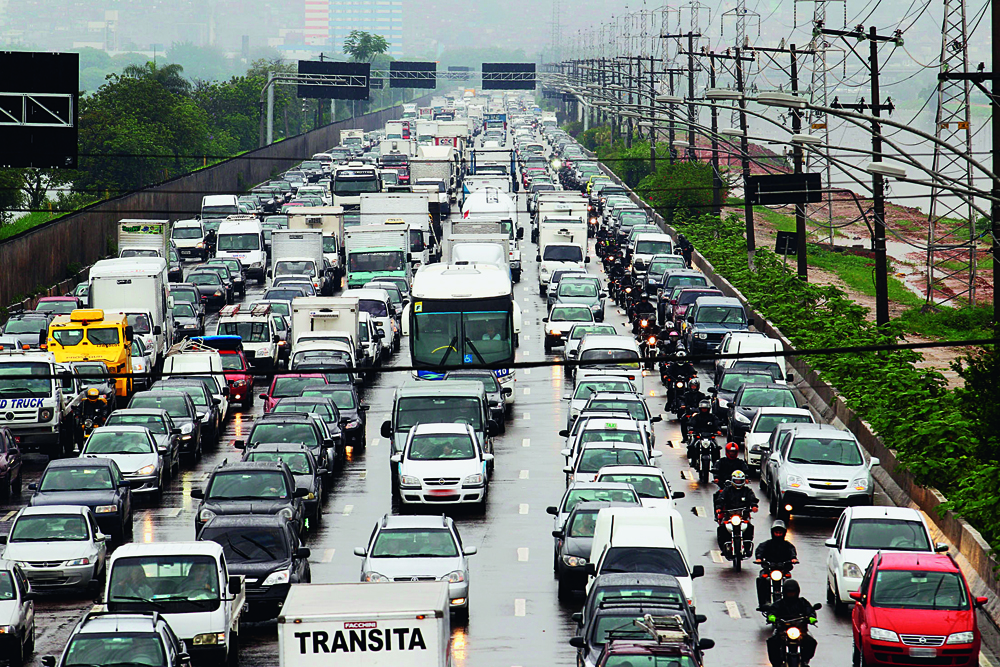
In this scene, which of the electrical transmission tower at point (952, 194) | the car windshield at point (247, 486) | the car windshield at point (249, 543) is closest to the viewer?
the car windshield at point (249, 543)

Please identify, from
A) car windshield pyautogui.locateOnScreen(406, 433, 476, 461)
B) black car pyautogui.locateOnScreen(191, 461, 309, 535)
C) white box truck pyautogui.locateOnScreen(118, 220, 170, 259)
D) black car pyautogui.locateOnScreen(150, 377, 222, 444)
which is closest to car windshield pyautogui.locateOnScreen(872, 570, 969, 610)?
black car pyautogui.locateOnScreen(191, 461, 309, 535)

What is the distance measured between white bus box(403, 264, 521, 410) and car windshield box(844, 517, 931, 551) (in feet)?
54.0

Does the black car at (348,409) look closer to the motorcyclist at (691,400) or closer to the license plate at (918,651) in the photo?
the motorcyclist at (691,400)

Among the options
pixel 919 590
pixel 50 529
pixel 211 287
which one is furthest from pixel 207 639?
pixel 211 287

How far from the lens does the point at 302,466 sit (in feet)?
101

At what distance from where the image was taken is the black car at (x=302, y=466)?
30188mm

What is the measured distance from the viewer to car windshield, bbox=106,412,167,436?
34375mm

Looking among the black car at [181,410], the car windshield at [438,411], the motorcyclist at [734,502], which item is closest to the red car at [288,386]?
the black car at [181,410]

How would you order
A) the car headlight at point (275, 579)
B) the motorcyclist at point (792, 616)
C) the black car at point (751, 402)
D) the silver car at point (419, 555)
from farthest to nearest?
1. the black car at point (751, 402)
2. the silver car at point (419, 555)
3. the car headlight at point (275, 579)
4. the motorcyclist at point (792, 616)

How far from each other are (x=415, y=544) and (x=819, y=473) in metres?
9.26

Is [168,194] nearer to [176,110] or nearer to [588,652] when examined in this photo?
[176,110]

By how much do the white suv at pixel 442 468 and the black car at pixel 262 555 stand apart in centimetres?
684

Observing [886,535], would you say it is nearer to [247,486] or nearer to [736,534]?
[736,534]

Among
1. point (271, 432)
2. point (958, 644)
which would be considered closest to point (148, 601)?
point (958, 644)
